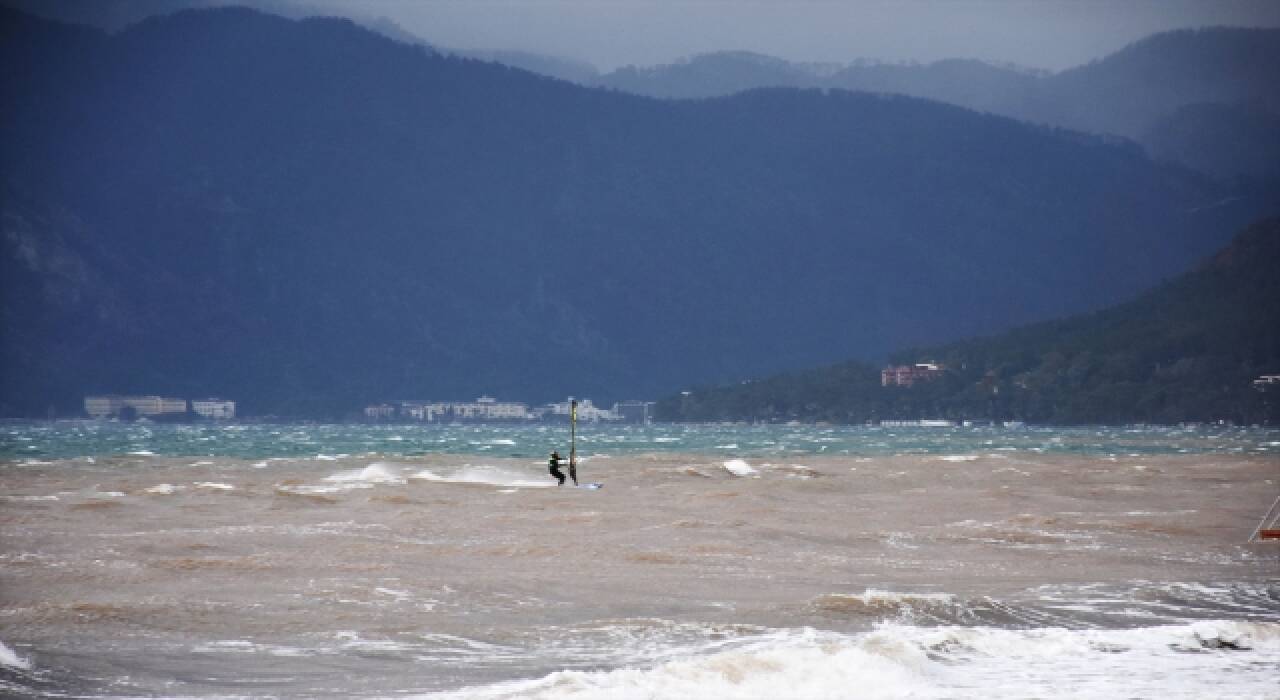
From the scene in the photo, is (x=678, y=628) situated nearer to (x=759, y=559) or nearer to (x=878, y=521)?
(x=759, y=559)

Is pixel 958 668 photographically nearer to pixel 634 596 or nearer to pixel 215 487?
pixel 634 596

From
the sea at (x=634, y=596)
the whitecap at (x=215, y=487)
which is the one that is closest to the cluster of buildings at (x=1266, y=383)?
the sea at (x=634, y=596)

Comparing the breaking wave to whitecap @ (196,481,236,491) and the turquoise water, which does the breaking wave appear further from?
the turquoise water

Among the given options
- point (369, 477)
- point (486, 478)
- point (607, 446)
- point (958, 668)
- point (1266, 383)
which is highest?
point (1266, 383)

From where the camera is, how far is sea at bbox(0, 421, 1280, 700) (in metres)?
15.6

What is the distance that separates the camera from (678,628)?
1867 centimetres

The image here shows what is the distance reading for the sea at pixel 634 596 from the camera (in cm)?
1558

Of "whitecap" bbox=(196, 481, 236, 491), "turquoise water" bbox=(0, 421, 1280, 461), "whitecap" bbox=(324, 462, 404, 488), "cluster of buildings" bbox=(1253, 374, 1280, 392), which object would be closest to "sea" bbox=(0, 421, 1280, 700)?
"whitecap" bbox=(196, 481, 236, 491)

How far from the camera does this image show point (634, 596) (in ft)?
71.2

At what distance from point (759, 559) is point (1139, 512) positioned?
16.5 meters

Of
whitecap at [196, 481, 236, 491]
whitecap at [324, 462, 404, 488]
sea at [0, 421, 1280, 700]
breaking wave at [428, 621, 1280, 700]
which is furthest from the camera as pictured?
whitecap at [324, 462, 404, 488]

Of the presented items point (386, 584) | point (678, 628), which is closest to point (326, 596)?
point (386, 584)

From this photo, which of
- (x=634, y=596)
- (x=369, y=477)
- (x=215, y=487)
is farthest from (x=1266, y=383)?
(x=634, y=596)

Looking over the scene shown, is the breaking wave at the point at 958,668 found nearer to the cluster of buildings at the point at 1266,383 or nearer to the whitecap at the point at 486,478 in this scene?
the whitecap at the point at 486,478
